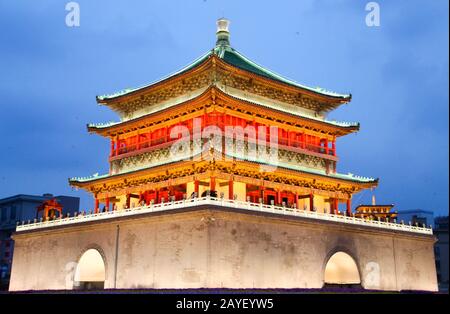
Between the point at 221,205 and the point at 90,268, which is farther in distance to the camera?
the point at 90,268

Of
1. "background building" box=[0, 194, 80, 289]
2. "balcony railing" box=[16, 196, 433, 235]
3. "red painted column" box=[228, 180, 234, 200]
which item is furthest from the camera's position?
"background building" box=[0, 194, 80, 289]

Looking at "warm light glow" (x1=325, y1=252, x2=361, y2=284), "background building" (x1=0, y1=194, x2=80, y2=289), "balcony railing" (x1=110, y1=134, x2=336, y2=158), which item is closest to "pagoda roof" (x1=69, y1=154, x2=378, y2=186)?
"balcony railing" (x1=110, y1=134, x2=336, y2=158)

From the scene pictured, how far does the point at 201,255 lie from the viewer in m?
29.8

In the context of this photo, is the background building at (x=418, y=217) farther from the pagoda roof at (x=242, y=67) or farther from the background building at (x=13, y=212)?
the background building at (x=13, y=212)

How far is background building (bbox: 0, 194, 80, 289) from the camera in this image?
71000 millimetres

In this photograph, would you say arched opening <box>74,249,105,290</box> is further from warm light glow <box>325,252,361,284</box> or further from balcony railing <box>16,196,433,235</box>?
warm light glow <box>325,252,361,284</box>

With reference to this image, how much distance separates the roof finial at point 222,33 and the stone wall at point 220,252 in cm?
1706

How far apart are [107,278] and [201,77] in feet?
47.8

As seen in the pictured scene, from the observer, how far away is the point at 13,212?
73000 millimetres

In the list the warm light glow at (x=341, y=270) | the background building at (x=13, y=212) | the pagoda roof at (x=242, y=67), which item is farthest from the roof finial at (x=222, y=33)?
the background building at (x=13, y=212)

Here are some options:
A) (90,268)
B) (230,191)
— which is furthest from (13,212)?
(230,191)

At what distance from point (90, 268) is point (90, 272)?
0.83ft

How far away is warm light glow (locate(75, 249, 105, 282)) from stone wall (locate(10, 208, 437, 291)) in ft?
1.50

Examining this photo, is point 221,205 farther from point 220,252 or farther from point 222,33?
point 222,33
